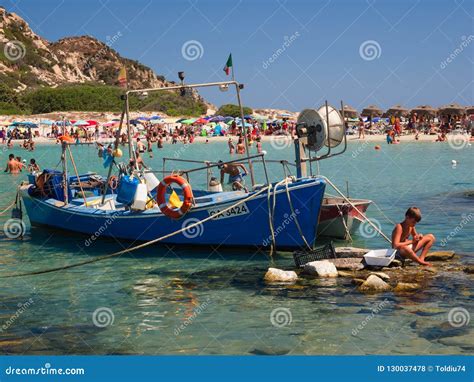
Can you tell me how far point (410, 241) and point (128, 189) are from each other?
6.04 metres

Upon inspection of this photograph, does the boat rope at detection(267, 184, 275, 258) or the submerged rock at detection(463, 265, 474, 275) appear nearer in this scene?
the submerged rock at detection(463, 265, 474, 275)

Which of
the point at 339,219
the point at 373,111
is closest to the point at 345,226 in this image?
the point at 339,219

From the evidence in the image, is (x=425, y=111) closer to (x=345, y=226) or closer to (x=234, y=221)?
(x=345, y=226)

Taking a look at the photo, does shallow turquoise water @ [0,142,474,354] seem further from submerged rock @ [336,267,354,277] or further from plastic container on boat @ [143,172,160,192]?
plastic container on boat @ [143,172,160,192]

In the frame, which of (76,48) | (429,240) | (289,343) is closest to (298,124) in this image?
(429,240)

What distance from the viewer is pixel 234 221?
1416cm

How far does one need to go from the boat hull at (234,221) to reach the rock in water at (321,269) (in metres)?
1.68

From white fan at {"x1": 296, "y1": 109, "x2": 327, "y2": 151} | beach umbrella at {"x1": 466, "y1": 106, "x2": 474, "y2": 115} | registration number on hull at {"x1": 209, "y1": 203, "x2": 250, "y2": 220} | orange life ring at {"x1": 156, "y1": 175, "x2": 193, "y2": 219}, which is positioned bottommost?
registration number on hull at {"x1": 209, "y1": 203, "x2": 250, "y2": 220}

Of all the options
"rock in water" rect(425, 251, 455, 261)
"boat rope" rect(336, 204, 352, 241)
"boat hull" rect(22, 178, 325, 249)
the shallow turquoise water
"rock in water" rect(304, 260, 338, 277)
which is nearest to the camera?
the shallow turquoise water

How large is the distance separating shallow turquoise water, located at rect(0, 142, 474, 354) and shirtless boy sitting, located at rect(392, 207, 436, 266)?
763 millimetres

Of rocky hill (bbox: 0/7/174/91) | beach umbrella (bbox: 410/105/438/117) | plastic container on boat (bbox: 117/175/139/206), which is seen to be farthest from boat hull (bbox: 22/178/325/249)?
rocky hill (bbox: 0/7/174/91)

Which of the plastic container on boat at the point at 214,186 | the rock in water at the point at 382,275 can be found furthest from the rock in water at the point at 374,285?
the plastic container on boat at the point at 214,186

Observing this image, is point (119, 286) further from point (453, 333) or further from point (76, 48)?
point (76, 48)

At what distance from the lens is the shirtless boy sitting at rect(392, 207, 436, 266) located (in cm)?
1235
